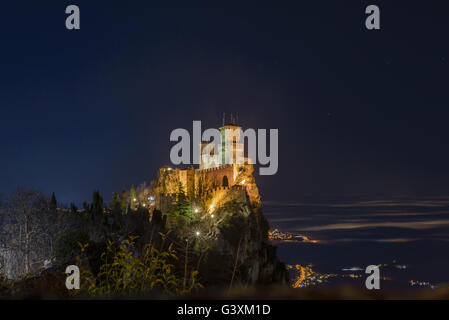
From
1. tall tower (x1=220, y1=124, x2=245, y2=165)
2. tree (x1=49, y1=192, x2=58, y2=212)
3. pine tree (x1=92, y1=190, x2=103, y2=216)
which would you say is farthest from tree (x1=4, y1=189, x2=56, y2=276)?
tall tower (x1=220, y1=124, x2=245, y2=165)

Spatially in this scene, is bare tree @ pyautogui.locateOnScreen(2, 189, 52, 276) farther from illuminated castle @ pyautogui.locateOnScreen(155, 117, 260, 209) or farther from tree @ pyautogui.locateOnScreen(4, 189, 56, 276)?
illuminated castle @ pyautogui.locateOnScreen(155, 117, 260, 209)

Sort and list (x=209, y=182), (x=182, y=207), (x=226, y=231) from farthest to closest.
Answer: (x=209, y=182), (x=182, y=207), (x=226, y=231)

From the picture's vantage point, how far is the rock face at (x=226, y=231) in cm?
3322

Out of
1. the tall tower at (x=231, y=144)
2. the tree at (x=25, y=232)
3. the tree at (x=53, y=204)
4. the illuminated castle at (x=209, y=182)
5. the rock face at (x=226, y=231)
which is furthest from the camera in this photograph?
the tall tower at (x=231, y=144)

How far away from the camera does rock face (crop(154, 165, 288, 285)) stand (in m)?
33.2

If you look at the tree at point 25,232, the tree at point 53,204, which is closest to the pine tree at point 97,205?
the tree at point 53,204

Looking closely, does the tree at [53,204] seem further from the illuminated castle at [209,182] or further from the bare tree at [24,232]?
the illuminated castle at [209,182]

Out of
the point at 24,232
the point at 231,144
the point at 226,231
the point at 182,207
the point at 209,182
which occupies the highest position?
the point at 231,144

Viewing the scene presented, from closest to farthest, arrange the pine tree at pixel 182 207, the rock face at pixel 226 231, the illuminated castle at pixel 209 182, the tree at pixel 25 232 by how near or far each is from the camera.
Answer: the tree at pixel 25 232 < the rock face at pixel 226 231 < the pine tree at pixel 182 207 < the illuminated castle at pixel 209 182

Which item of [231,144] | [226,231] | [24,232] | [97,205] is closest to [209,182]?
[226,231]

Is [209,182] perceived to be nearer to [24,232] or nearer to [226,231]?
[226,231]

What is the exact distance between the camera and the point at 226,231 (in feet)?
119
